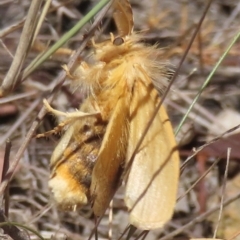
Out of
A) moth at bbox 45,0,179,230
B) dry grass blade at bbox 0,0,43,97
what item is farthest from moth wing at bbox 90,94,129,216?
dry grass blade at bbox 0,0,43,97

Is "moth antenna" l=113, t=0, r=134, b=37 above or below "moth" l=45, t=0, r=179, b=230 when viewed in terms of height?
above

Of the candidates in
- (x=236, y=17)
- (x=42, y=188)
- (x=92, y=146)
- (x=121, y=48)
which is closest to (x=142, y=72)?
(x=121, y=48)

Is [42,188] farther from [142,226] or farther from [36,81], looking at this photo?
[142,226]

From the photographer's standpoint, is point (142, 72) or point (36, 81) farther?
point (36, 81)

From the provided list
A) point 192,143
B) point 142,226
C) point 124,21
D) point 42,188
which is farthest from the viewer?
point 192,143

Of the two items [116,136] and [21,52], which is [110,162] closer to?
[116,136]

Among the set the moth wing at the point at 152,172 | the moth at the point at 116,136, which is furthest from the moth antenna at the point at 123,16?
the moth wing at the point at 152,172

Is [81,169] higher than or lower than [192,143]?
higher

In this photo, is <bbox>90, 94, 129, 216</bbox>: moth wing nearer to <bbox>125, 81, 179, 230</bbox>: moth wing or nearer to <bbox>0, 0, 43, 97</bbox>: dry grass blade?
<bbox>125, 81, 179, 230</bbox>: moth wing
